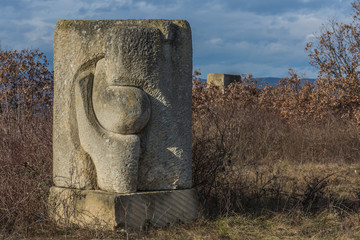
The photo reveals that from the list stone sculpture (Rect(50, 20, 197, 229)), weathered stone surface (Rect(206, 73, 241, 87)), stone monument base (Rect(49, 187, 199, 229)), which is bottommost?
stone monument base (Rect(49, 187, 199, 229))

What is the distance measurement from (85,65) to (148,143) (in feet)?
3.06

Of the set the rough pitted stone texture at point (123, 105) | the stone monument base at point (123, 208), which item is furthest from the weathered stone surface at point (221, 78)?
the stone monument base at point (123, 208)

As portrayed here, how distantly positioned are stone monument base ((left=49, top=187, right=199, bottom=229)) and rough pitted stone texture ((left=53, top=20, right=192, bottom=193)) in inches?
3.6

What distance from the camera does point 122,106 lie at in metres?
3.92

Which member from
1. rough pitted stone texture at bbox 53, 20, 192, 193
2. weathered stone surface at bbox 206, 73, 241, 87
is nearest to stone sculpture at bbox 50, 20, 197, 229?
rough pitted stone texture at bbox 53, 20, 192, 193

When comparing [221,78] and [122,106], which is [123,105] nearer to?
[122,106]

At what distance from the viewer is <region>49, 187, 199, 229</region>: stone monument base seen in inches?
153

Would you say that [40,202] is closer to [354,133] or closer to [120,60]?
[120,60]

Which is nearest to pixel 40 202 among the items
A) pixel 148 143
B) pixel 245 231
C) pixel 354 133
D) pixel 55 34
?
Result: pixel 148 143

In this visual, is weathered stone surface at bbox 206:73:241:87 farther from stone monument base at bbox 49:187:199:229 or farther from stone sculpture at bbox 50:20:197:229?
stone monument base at bbox 49:187:199:229

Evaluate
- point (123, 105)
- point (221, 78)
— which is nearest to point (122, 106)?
point (123, 105)

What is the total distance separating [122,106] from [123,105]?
0.04 feet

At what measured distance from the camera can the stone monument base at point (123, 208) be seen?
389 cm

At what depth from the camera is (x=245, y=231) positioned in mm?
4203
